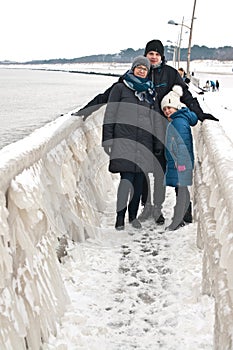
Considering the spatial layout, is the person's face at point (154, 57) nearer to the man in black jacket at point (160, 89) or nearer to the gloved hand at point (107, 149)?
the man in black jacket at point (160, 89)

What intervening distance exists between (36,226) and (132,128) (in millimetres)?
2274

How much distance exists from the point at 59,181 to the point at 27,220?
1272 mm

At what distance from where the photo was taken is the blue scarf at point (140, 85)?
17.0ft

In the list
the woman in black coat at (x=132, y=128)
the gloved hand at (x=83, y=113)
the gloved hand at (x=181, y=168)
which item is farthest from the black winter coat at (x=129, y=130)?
the gloved hand at (x=83, y=113)

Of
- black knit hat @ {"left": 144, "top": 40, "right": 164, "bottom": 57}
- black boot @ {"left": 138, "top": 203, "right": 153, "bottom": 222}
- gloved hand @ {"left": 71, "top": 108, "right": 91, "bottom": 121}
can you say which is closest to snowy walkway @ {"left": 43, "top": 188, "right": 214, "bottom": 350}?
black boot @ {"left": 138, "top": 203, "right": 153, "bottom": 222}

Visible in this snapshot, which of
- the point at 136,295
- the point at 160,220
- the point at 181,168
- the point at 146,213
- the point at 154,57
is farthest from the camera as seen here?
the point at 146,213

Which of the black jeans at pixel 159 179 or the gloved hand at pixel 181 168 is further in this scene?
the black jeans at pixel 159 179

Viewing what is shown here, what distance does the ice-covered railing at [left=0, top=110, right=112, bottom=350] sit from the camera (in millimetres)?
2761

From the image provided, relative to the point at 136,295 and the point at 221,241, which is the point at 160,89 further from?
the point at 221,241

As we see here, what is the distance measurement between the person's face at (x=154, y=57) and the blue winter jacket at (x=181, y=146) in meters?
0.59

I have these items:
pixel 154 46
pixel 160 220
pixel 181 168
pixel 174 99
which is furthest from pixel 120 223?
pixel 154 46

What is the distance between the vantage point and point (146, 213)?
590cm

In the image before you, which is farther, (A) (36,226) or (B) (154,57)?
(B) (154,57)

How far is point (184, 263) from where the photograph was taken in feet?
15.0
